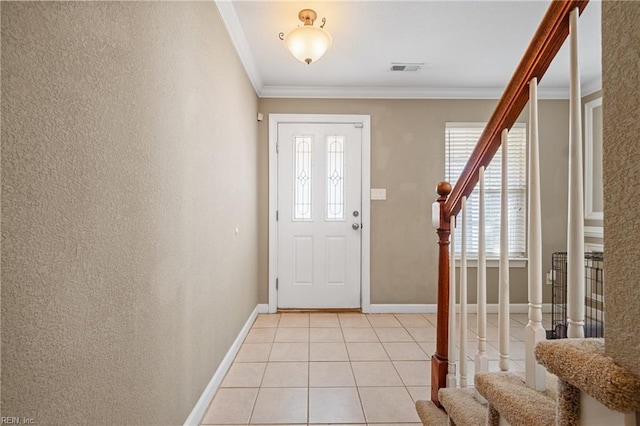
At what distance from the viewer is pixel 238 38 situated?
247cm

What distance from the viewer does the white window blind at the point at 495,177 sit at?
362 cm

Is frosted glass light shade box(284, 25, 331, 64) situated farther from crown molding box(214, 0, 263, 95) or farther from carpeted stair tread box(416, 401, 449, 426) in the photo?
carpeted stair tread box(416, 401, 449, 426)

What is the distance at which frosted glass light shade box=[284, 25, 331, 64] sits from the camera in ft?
7.11

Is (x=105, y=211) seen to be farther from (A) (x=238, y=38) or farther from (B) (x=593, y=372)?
(A) (x=238, y=38)

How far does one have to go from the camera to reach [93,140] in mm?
907

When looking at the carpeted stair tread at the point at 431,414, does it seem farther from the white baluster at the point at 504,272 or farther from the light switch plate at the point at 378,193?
the light switch plate at the point at 378,193

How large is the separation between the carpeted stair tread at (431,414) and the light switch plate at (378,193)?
90.3 inches

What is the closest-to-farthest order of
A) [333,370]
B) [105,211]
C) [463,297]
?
1. [105,211]
2. [463,297]
3. [333,370]

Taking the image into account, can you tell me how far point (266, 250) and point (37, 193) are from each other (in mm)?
2973

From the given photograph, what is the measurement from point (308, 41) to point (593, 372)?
7.24 feet

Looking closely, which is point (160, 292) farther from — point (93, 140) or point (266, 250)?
point (266, 250)

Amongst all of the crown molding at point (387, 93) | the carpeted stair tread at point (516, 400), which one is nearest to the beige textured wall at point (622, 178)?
the carpeted stair tread at point (516, 400)

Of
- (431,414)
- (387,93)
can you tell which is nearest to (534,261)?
(431,414)

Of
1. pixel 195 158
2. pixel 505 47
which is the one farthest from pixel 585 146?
pixel 195 158
